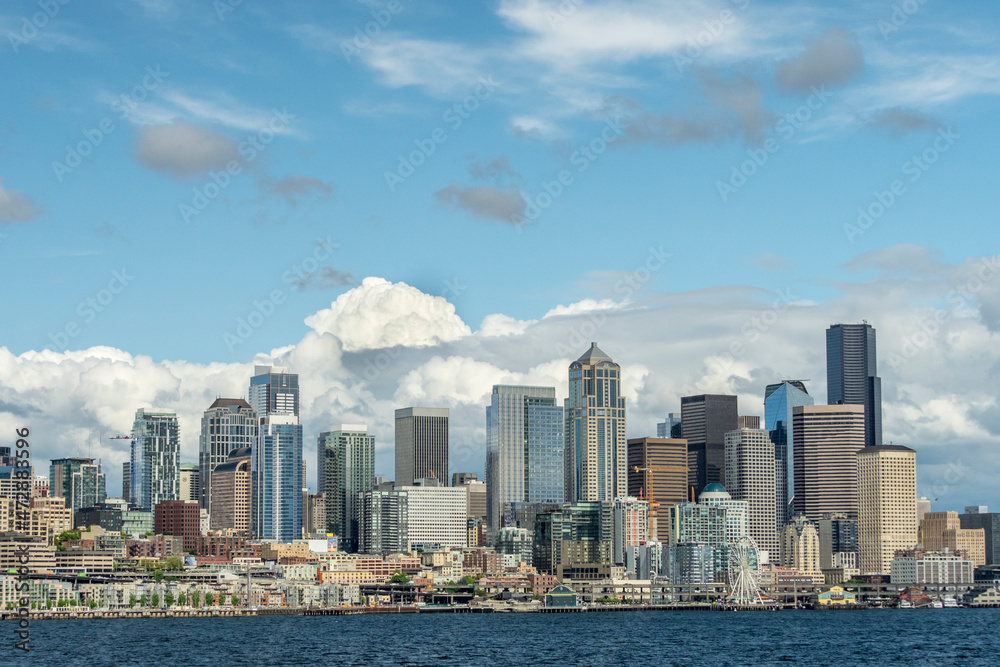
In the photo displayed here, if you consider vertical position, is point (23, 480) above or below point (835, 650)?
above

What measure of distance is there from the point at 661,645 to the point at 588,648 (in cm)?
1261

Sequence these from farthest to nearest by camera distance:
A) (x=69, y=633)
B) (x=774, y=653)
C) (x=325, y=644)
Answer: (x=69, y=633) → (x=325, y=644) → (x=774, y=653)

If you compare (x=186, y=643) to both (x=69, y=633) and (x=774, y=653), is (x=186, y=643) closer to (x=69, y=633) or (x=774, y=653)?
A: (x=69, y=633)

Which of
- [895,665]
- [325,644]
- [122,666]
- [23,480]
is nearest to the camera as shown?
[23,480]

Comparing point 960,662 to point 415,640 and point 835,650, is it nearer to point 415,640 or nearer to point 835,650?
point 835,650

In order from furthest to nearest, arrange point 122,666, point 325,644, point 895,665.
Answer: point 325,644
point 895,665
point 122,666

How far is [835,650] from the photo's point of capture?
553 feet

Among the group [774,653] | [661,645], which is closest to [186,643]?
[661,645]

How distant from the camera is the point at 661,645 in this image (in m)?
176

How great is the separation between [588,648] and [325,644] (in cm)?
3056

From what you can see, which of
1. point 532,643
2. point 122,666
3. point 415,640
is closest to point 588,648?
point 532,643

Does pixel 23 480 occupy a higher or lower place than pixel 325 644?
higher

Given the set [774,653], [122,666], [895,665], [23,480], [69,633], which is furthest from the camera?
[69,633]

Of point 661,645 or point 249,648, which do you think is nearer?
point 249,648
